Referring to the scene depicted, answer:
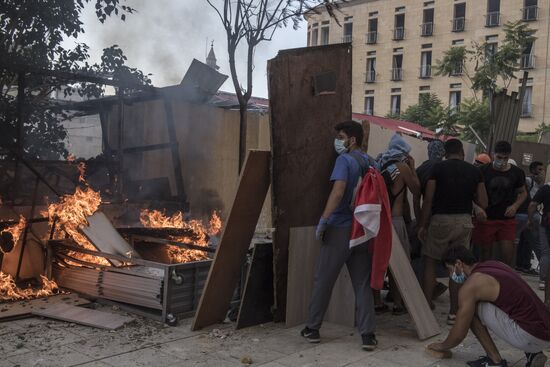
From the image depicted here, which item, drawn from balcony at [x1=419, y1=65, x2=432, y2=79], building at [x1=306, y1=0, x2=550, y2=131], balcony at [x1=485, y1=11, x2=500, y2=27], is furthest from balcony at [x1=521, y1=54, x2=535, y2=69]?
balcony at [x1=419, y1=65, x2=432, y2=79]

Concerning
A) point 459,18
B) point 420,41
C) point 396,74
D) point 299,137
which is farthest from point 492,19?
point 299,137

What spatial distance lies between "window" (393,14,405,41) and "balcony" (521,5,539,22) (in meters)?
9.29

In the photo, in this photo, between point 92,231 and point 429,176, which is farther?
point 92,231

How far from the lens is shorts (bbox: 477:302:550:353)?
3.84 m

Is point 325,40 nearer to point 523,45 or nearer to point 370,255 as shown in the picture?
point 523,45

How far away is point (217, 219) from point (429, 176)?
475cm

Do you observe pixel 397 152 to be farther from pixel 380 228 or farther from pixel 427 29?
pixel 427 29

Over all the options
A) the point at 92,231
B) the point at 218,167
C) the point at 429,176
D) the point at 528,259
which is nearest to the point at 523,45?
the point at 528,259

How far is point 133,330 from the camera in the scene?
498cm

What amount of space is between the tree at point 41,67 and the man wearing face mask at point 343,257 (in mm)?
4484

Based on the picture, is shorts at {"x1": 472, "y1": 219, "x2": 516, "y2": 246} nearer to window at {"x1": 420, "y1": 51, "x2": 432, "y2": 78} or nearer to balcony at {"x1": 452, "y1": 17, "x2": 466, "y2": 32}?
window at {"x1": 420, "y1": 51, "x2": 432, "y2": 78}

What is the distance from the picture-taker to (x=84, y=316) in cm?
520

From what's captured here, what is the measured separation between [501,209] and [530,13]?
125 feet

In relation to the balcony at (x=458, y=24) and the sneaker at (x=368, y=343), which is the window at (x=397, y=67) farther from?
the sneaker at (x=368, y=343)
